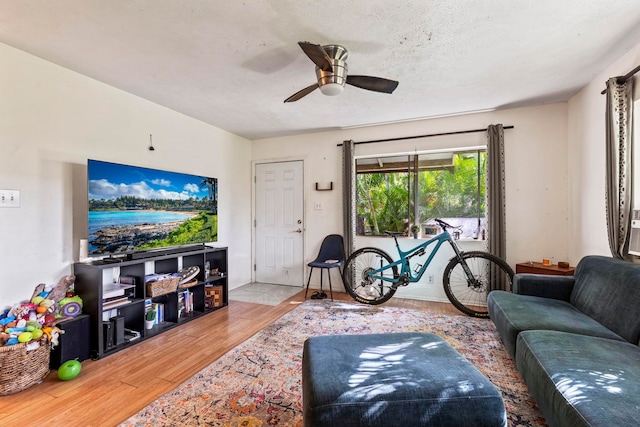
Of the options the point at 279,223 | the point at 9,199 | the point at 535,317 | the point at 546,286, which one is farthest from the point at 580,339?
the point at 9,199

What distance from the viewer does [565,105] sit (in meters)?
3.28

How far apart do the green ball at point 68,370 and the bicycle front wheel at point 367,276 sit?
9.10ft

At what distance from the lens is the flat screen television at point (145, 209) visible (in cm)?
246

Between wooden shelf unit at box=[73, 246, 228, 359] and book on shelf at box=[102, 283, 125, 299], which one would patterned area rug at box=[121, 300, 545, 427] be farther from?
book on shelf at box=[102, 283, 125, 299]

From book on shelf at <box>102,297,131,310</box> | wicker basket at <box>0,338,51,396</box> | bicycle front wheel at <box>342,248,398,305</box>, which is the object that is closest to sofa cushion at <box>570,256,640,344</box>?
bicycle front wheel at <box>342,248,398,305</box>

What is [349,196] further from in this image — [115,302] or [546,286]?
[115,302]

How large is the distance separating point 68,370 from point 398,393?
224 cm

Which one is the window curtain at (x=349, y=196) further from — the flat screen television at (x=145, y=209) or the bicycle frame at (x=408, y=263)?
the flat screen television at (x=145, y=209)

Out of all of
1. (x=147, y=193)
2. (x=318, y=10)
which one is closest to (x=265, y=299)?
(x=147, y=193)

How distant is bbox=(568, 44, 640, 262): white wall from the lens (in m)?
2.60

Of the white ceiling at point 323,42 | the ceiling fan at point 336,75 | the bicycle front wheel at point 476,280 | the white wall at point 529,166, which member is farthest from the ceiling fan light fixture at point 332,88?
the bicycle front wheel at point 476,280

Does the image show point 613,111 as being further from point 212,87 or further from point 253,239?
point 253,239

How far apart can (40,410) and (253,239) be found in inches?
129

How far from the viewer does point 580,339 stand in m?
1.65
